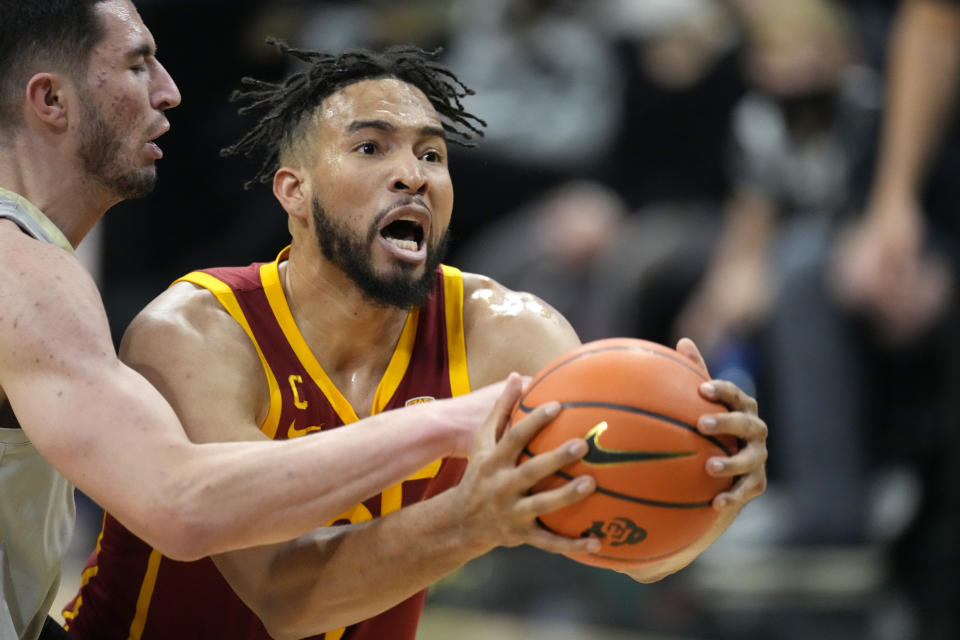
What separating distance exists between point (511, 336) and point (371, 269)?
422 mm

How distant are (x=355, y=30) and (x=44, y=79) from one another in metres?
6.91

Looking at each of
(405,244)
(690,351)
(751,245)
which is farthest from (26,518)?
(751,245)

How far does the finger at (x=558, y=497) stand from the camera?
226cm

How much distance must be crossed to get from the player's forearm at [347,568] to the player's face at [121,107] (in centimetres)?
94

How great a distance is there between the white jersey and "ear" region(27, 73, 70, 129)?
0.21m

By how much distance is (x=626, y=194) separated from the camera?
335 inches

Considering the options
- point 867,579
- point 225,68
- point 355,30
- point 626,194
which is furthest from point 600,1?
point 867,579

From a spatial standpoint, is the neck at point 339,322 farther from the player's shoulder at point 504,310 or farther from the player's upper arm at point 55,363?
the player's upper arm at point 55,363

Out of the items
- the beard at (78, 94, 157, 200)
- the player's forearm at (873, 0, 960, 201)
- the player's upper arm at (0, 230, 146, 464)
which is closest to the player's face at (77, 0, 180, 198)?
the beard at (78, 94, 157, 200)

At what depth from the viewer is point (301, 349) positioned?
315 centimetres

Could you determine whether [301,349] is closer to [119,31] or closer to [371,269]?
[371,269]

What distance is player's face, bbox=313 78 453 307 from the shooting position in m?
3.13

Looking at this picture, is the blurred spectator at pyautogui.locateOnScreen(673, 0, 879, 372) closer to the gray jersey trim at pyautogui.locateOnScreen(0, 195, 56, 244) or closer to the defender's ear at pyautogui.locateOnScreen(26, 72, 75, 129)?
the defender's ear at pyautogui.locateOnScreen(26, 72, 75, 129)

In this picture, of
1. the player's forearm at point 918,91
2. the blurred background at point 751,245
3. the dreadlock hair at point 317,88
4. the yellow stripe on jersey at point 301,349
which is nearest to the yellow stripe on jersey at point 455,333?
the yellow stripe on jersey at point 301,349
